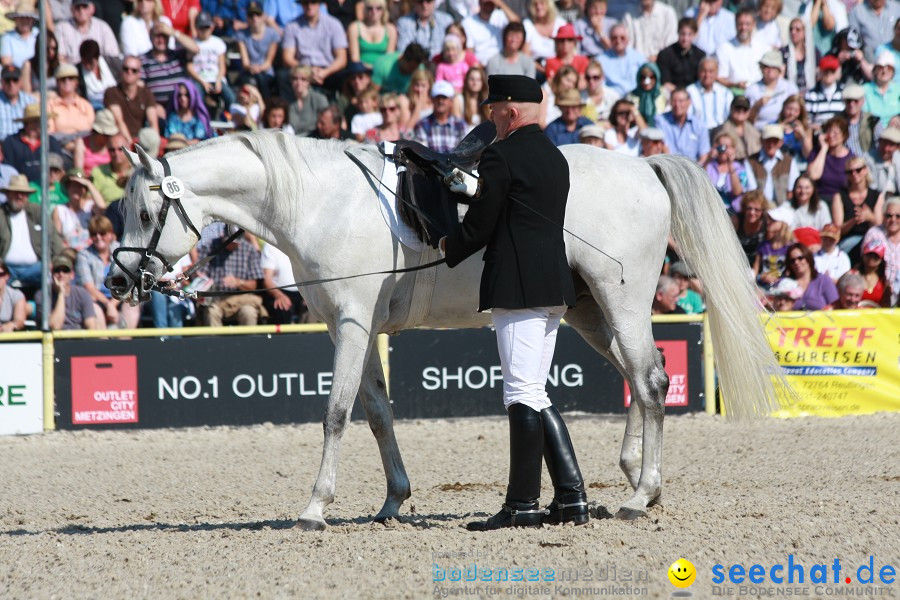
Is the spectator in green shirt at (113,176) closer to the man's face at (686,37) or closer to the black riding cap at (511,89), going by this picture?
the man's face at (686,37)

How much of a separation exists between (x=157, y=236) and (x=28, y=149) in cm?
626

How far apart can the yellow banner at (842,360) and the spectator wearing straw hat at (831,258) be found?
1034mm

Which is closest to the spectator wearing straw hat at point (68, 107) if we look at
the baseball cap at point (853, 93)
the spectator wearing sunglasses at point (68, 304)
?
the spectator wearing sunglasses at point (68, 304)

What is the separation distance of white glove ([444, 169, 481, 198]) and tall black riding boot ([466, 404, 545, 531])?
1.01 metres

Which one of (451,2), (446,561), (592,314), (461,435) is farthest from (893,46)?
(446,561)

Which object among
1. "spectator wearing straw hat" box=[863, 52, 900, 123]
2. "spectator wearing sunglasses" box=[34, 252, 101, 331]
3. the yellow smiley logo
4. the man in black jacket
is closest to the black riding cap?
the man in black jacket

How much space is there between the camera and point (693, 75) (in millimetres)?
13594

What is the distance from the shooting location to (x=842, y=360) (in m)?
10.8

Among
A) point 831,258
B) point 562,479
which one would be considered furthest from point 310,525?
point 831,258

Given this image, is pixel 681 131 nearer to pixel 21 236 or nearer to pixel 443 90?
pixel 443 90

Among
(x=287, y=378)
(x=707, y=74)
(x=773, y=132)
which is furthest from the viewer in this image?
(x=707, y=74)

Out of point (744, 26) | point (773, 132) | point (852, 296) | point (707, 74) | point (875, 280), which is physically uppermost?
point (744, 26)

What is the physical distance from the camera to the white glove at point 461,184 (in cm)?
539

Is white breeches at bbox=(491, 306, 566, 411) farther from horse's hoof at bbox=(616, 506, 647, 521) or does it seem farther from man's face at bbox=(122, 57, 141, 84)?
man's face at bbox=(122, 57, 141, 84)
